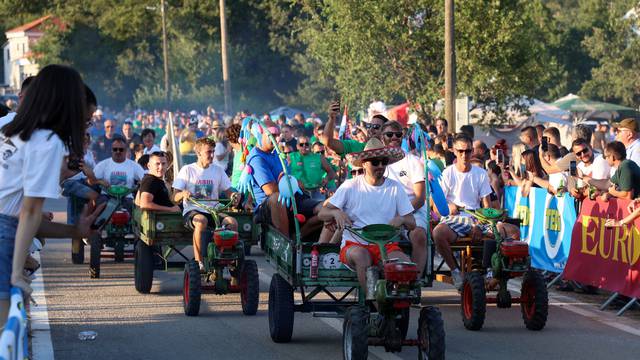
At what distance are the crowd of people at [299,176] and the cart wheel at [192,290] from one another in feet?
2.26

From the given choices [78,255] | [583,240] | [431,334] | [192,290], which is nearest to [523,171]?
[583,240]

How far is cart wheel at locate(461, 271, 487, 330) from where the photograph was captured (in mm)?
11250

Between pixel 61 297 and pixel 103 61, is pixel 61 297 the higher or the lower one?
the lower one

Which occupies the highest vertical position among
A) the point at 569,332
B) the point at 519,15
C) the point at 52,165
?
the point at 519,15

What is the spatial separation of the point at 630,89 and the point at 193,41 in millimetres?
24950

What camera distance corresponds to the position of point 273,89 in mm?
72750

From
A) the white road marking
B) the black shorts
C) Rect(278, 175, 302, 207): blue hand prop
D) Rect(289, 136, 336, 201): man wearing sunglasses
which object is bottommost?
the white road marking

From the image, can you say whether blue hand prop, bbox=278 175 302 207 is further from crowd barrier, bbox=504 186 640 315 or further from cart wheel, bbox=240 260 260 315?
crowd barrier, bbox=504 186 640 315

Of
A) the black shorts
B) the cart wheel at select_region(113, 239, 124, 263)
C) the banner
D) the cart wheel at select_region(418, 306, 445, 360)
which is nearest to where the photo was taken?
the cart wheel at select_region(418, 306, 445, 360)

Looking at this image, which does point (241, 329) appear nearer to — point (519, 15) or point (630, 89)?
point (519, 15)

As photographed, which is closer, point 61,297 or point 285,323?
point 285,323

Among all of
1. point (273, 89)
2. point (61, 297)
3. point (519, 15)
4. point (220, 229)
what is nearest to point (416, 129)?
point (220, 229)

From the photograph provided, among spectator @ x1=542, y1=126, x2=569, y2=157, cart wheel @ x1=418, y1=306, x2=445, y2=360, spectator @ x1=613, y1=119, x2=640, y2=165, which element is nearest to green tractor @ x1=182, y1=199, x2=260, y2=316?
cart wheel @ x1=418, y1=306, x2=445, y2=360

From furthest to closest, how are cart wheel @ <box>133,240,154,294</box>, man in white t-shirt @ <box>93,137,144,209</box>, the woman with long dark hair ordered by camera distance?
man in white t-shirt @ <box>93,137,144,209</box>, cart wheel @ <box>133,240,154,294</box>, the woman with long dark hair
